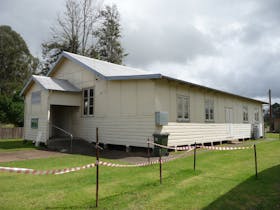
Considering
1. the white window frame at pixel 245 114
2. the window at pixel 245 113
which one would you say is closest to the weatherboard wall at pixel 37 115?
the white window frame at pixel 245 114

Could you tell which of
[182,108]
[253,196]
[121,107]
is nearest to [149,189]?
[253,196]

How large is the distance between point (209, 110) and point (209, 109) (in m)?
0.08

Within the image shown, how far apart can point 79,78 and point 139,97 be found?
5481 mm

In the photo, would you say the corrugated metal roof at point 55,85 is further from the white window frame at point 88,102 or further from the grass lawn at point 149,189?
the grass lawn at point 149,189

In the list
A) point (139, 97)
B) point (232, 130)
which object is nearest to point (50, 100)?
point (139, 97)

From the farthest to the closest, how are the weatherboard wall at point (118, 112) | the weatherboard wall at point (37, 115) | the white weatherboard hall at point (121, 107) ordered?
the weatherboard wall at point (37, 115) → the white weatherboard hall at point (121, 107) → the weatherboard wall at point (118, 112)

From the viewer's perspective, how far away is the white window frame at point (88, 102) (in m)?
14.9

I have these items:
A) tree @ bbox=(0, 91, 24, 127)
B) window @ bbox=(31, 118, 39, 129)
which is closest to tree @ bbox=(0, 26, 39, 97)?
tree @ bbox=(0, 91, 24, 127)

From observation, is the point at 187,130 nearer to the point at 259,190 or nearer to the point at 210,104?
the point at 210,104

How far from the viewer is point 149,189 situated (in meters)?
5.63

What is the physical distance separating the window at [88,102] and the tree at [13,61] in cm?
2971

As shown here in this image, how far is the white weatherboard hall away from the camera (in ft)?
40.2

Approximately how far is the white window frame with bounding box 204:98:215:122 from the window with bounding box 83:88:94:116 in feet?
24.5

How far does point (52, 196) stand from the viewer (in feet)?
16.8
